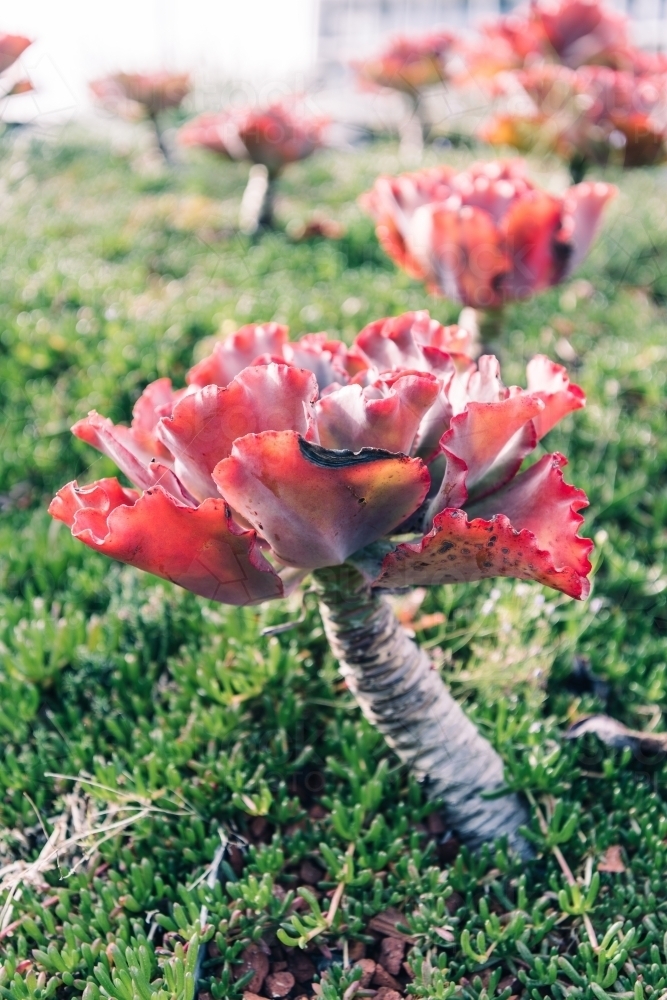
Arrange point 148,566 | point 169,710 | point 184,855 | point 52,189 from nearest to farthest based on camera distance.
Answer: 1. point 148,566
2. point 184,855
3. point 169,710
4. point 52,189

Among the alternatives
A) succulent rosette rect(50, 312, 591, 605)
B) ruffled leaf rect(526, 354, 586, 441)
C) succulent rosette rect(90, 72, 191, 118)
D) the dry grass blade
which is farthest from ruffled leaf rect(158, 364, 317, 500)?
succulent rosette rect(90, 72, 191, 118)

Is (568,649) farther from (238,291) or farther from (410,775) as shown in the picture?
(238,291)

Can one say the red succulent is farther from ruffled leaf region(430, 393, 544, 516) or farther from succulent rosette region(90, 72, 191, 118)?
succulent rosette region(90, 72, 191, 118)

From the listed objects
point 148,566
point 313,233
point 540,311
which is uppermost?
point 148,566

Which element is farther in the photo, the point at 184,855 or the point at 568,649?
the point at 568,649

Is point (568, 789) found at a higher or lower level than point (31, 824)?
lower

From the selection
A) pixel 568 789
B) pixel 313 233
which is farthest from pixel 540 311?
pixel 568 789

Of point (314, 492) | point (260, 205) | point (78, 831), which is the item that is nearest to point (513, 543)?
point (314, 492)

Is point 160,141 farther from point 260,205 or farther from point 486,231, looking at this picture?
point 486,231
